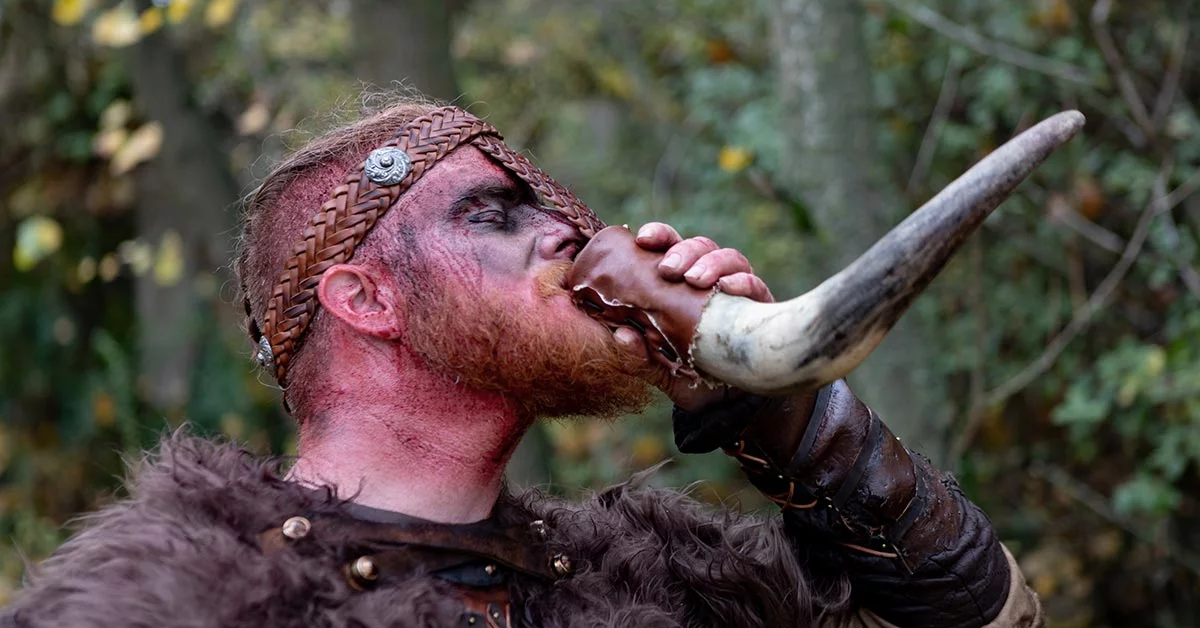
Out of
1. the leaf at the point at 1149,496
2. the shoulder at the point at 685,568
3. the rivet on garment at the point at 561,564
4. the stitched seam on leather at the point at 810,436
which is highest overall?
the stitched seam on leather at the point at 810,436

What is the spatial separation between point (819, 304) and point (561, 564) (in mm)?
710

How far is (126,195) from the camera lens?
26.6ft

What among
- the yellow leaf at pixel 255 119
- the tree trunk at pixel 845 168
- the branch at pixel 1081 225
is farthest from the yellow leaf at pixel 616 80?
the tree trunk at pixel 845 168

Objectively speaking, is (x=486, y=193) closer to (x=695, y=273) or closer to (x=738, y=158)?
(x=695, y=273)

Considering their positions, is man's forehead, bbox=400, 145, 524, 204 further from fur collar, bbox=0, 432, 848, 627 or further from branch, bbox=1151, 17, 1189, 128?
branch, bbox=1151, 17, 1189, 128

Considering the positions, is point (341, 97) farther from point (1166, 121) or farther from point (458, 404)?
point (1166, 121)

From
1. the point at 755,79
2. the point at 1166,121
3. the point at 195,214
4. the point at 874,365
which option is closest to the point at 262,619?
the point at 874,365

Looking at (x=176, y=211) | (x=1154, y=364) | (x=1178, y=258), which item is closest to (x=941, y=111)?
(x=1178, y=258)

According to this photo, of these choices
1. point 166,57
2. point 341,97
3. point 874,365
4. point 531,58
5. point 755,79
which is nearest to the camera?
point 341,97

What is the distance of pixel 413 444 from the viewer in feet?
7.23

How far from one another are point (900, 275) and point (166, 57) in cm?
582

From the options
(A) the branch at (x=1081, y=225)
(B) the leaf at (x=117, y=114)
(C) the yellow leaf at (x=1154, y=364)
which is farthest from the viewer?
(B) the leaf at (x=117, y=114)

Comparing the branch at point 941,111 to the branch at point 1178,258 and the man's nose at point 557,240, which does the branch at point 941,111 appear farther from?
the man's nose at point 557,240

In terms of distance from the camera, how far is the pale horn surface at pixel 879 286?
182 centimetres
